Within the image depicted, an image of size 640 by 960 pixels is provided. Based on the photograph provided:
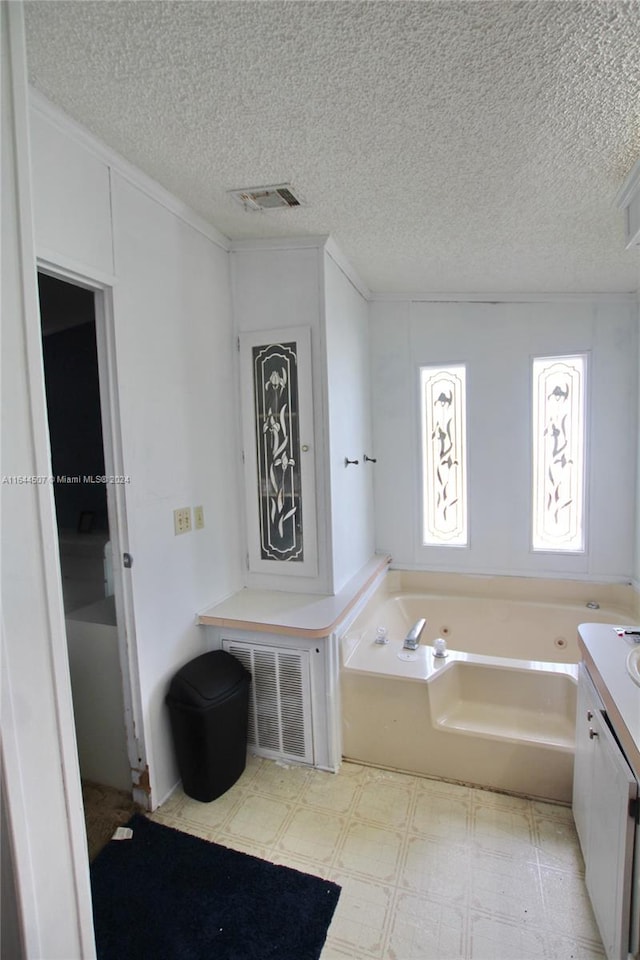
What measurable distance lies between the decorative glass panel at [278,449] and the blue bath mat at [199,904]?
122 cm

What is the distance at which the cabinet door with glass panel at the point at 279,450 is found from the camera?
2.22 m

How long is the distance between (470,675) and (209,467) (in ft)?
5.19

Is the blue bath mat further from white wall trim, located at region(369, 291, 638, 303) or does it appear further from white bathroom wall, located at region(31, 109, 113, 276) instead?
white wall trim, located at region(369, 291, 638, 303)

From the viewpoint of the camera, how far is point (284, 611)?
2084 mm

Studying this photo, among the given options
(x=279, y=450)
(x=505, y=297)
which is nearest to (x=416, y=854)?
(x=279, y=450)

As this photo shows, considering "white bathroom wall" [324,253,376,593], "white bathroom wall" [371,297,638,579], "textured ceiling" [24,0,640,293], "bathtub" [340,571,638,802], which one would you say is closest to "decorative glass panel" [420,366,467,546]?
"white bathroom wall" [371,297,638,579]

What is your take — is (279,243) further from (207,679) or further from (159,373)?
(207,679)

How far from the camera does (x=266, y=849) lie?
1639 millimetres

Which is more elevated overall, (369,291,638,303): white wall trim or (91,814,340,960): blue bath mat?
(369,291,638,303): white wall trim

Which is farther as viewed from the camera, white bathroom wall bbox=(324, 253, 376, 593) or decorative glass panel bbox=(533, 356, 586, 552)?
decorative glass panel bbox=(533, 356, 586, 552)

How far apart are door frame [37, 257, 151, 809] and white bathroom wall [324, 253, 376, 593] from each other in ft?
3.18

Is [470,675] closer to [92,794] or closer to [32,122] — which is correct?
[92,794]

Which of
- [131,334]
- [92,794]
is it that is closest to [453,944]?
[92,794]

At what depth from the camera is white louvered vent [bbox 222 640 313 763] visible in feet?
6.63
